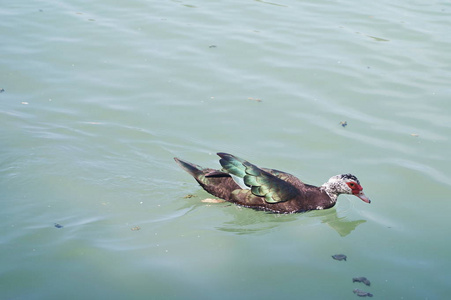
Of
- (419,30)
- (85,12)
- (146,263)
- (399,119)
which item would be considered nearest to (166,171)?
(146,263)

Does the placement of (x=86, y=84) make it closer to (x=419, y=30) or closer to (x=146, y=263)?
(x=146, y=263)

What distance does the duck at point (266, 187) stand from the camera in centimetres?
742

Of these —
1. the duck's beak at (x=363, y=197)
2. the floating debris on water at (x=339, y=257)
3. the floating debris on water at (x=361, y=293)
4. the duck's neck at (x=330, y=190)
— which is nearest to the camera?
the floating debris on water at (x=361, y=293)

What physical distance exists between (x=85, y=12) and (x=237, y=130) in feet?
21.1

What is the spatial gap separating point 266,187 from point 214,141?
1682 mm

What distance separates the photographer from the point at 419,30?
44.0 ft

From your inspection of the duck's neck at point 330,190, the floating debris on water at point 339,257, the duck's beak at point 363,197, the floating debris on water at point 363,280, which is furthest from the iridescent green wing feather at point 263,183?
the floating debris on water at point 363,280

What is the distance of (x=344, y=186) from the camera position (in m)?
7.48

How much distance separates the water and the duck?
0.64 ft

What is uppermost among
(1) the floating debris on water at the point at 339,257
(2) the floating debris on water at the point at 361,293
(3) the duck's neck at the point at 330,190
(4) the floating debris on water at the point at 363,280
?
(3) the duck's neck at the point at 330,190

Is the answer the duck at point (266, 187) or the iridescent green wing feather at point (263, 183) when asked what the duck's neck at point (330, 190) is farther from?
the iridescent green wing feather at point (263, 183)

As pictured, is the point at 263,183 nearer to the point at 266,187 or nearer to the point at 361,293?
the point at 266,187

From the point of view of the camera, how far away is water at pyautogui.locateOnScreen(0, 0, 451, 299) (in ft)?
19.4

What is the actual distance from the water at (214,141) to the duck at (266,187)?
20 centimetres
